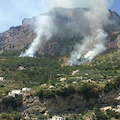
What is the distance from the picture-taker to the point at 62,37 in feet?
577

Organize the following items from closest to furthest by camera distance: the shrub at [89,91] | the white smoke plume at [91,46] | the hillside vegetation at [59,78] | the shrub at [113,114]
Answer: the shrub at [113,114] → the hillside vegetation at [59,78] → the shrub at [89,91] → the white smoke plume at [91,46]

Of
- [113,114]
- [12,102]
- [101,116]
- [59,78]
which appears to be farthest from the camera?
[59,78]

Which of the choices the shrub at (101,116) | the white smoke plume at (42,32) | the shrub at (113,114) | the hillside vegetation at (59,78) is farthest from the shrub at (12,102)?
the white smoke plume at (42,32)

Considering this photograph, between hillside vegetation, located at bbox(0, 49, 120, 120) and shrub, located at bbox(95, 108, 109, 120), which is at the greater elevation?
hillside vegetation, located at bbox(0, 49, 120, 120)

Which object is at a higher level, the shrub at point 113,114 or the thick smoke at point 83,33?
the thick smoke at point 83,33

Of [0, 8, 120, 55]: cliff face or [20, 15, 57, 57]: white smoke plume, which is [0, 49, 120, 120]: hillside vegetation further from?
[20, 15, 57, 57]: white smoke plume

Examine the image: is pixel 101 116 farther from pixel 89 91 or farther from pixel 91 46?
pixel 91 46

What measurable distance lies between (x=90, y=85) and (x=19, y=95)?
22661 mm

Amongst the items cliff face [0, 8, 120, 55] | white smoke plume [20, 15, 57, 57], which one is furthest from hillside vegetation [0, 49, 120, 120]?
white smoke plume [20, 15, 57, 57]

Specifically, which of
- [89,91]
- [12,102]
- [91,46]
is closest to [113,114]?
[89,91]

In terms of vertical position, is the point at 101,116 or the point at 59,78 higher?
the point at 59,78

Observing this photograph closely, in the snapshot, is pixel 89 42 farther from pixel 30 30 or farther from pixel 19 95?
pixel 19 95

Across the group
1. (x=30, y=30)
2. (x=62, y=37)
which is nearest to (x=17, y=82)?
(x=62, y=37)

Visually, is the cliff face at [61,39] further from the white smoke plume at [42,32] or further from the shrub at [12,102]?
the shrub at [12,102]
